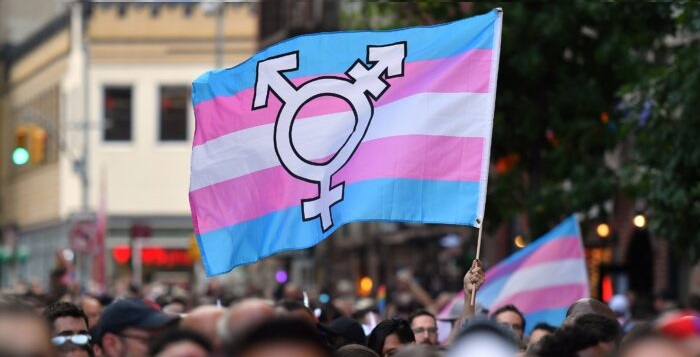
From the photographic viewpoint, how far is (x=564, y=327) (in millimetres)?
8328

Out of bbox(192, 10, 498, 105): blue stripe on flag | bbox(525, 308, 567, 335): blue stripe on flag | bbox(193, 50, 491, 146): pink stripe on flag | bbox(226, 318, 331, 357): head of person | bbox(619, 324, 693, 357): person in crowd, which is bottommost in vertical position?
bbox(525, 308, 567, 335): blue stripe on flag

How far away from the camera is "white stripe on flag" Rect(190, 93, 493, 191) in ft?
39.2

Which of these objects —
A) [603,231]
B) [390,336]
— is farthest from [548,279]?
[603,231]

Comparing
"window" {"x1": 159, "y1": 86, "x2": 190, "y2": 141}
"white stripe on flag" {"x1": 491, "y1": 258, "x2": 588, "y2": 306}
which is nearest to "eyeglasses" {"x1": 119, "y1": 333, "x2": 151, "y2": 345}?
"white stripe on flag" {"x1": 491, "y1": 258, "x2": 588, "y2": 306}

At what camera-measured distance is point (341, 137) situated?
1238cm

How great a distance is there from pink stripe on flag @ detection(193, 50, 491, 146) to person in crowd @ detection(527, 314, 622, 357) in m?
3.88

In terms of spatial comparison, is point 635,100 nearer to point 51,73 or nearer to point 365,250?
point 365,250

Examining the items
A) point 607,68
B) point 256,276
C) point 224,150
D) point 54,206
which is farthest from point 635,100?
point 54,206

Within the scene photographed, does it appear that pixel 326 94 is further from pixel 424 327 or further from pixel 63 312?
pixel 63 312

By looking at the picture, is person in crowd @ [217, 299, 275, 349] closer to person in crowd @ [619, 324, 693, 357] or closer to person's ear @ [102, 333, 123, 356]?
person's ear @ [102, 333, 123, 356]

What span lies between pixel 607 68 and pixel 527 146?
4.49 ft

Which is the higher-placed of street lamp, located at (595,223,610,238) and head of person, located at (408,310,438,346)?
street lamp, located at (595,223,610,238)

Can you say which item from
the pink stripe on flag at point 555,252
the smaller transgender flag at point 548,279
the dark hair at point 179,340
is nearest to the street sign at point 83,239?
the smaller transgender flag at point 548,279

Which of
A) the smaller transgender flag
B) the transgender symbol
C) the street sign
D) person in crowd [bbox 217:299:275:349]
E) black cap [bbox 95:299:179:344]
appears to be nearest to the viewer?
person in crowd [bbox 217:299:275:349]
